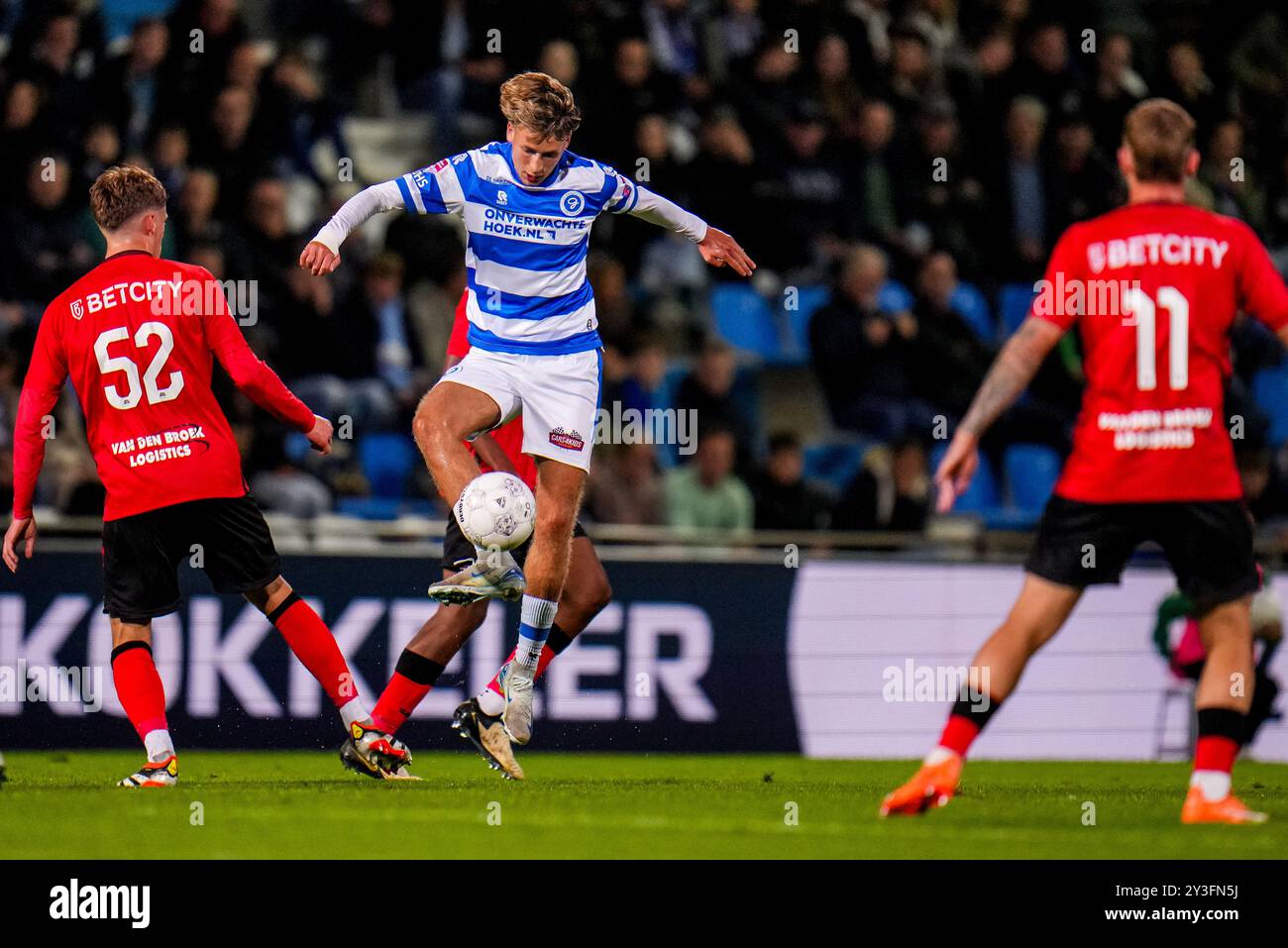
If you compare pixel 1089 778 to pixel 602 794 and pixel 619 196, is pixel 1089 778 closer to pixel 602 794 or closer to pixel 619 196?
pixel 602 794

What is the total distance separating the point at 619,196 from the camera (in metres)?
8.27

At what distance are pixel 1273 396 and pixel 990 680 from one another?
1028cm

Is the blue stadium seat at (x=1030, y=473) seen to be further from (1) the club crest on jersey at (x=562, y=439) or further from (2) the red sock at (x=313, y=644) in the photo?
(2) the red sock at (x=313, y=644)

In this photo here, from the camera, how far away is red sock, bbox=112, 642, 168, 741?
305 inches

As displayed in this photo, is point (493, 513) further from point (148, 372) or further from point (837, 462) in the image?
point (837, 462)

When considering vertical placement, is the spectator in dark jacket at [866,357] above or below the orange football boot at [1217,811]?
above

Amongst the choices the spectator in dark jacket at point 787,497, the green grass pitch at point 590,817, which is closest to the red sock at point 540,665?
the green grass pitch at point 590,817

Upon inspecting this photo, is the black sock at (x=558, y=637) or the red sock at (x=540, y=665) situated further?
the black sock at (x=558, y=637)

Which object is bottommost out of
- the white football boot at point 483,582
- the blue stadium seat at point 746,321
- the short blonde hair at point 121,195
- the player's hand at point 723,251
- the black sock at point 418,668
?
the black sock at point 418,668

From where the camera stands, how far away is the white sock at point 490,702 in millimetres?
8172

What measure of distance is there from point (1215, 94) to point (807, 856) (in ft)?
43.5

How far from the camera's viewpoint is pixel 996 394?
255 inches

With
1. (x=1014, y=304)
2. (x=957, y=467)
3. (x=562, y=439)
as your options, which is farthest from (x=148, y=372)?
(x=1014, y=304)

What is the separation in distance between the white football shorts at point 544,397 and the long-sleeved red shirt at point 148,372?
81cm
